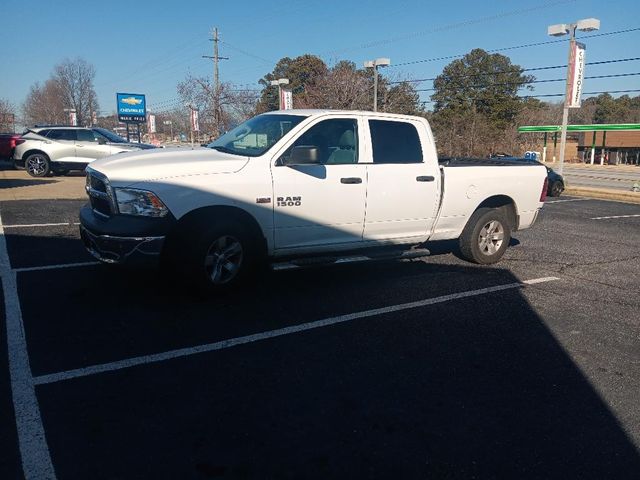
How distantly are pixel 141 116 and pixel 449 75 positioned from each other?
42012 millimetres

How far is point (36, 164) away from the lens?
18.1 metres

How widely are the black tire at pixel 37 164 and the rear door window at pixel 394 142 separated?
1526 centimetres

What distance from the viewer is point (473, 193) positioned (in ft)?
23.3

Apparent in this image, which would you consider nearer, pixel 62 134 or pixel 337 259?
pixel 337 259

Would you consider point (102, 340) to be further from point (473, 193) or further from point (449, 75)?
point (449, 75)

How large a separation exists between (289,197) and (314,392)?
7.99ft

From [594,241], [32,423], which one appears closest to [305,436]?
[32,423]

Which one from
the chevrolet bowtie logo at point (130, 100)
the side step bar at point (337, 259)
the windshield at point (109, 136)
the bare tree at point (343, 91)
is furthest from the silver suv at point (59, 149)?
the chevrolet bowtie logo at point (130, 100)

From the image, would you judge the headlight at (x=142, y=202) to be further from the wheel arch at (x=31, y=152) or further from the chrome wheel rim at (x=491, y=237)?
the wheel arch at (x=31, y=152)

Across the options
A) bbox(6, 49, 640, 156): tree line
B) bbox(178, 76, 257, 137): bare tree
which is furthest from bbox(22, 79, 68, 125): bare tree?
bbox(178, 76, 257, 137): bare tree

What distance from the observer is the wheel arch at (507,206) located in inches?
294

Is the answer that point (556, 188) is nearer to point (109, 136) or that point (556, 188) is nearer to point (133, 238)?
point (109, 136)

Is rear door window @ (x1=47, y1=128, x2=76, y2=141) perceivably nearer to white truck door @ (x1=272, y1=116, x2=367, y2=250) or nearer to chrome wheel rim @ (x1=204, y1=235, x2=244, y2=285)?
white truck door @ (x1=272, y1=116, x2=367, y2=250)

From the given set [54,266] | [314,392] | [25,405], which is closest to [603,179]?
[54,266]
